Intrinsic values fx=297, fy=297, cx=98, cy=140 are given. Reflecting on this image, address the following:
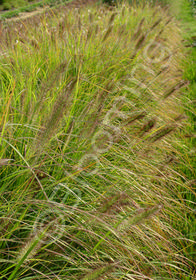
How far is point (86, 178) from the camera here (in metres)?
1.45

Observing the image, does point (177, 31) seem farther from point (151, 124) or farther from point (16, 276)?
point (16, 276)

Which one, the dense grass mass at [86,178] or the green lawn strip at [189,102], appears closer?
the dense grass mass at [86,178]

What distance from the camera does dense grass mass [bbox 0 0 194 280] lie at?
40.8 inches

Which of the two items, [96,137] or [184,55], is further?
[184,55]

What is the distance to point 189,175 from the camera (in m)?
2.02

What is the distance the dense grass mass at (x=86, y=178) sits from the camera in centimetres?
104

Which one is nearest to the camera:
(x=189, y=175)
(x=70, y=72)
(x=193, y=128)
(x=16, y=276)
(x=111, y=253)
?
(x=16, y=276)

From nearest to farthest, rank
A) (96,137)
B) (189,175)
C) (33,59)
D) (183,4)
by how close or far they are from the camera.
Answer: (96,137) → (189,175) → (33,59) → (183,4)

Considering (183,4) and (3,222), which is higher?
(183,4)

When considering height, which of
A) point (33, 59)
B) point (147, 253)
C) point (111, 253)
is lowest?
point (147, 253)

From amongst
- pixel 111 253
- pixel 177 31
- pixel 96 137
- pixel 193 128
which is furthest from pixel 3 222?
pixel 177 31

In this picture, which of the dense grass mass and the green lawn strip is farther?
the green lawn strip

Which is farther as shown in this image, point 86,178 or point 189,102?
point 189,102

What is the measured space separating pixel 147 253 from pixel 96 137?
2.05 feet
